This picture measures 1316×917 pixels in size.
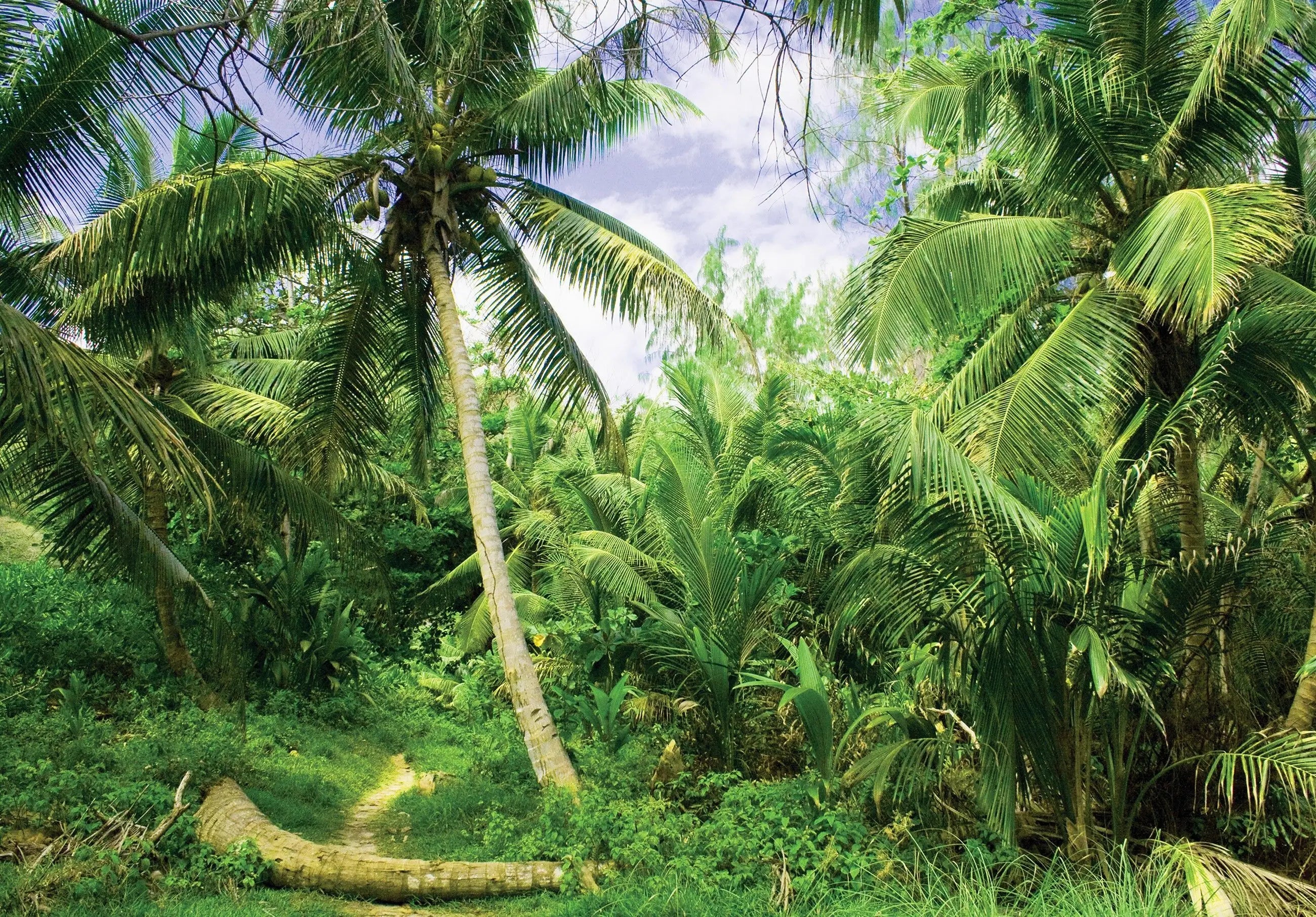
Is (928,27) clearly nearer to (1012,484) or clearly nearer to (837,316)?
(837,316)

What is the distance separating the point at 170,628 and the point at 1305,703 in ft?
32.6

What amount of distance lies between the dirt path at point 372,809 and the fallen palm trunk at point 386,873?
65 centimetres

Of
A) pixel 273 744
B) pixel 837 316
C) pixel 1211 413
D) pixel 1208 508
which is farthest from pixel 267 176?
pixel 1208 508

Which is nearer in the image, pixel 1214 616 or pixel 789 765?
pixel 1214 616

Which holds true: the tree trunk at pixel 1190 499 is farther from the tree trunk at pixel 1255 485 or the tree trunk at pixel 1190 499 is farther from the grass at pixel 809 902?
the grass at pixel 809 902

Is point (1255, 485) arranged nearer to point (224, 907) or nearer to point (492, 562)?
point (492, 562)

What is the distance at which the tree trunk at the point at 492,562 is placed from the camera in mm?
7184

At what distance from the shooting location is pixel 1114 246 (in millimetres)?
7570

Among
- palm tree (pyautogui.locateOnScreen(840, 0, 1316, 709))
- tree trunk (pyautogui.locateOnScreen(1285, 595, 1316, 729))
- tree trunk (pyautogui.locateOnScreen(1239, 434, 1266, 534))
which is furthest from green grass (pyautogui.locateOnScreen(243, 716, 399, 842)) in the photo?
tree trunk (pyautogui.locateOnScreen(1239, 434, 1266, 534))

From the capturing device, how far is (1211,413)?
668 centimetres

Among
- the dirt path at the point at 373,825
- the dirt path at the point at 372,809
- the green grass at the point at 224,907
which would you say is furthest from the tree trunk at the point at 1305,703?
the dirt path at the point at 372,809

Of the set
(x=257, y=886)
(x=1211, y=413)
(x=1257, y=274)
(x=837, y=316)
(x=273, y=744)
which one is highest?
(x=837, y=316)

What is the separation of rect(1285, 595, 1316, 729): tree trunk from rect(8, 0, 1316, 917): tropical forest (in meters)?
0.03

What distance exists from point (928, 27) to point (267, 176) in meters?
6.52
